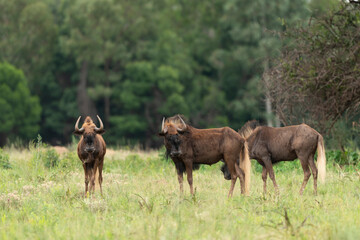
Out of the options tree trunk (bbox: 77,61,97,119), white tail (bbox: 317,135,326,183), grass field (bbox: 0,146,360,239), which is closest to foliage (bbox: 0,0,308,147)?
tree trunk (bbox: 77,61,97,119)

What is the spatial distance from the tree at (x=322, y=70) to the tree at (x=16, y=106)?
2792 centimetres

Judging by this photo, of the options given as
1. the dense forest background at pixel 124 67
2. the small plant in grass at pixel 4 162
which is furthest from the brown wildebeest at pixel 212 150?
the dense forest background at pixel 124 67

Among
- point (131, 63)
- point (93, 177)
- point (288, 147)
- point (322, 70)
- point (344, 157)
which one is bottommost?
point (344, 157)

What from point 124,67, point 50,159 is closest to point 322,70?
point 50,159

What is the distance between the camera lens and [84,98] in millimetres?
44000

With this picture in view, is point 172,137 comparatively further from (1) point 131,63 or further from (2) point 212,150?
(1) point 131,63

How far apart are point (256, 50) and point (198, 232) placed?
35.5m

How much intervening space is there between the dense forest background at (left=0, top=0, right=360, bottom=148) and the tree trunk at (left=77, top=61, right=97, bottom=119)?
82 millimetres

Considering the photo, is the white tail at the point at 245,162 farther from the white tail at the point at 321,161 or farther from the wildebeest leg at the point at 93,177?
the wildebeest leg at the point at 93,177

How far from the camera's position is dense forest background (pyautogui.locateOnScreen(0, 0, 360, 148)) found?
1640 inches

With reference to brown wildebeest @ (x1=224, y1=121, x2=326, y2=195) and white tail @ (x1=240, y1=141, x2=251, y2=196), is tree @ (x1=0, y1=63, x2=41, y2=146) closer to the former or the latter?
brown wildebeest @ (x1=224, y1=121, x2=326, y2=195)

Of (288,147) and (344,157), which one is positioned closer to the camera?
(288,147)

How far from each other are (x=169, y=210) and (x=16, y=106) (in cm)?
3437

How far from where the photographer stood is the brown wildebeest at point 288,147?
11062mm
